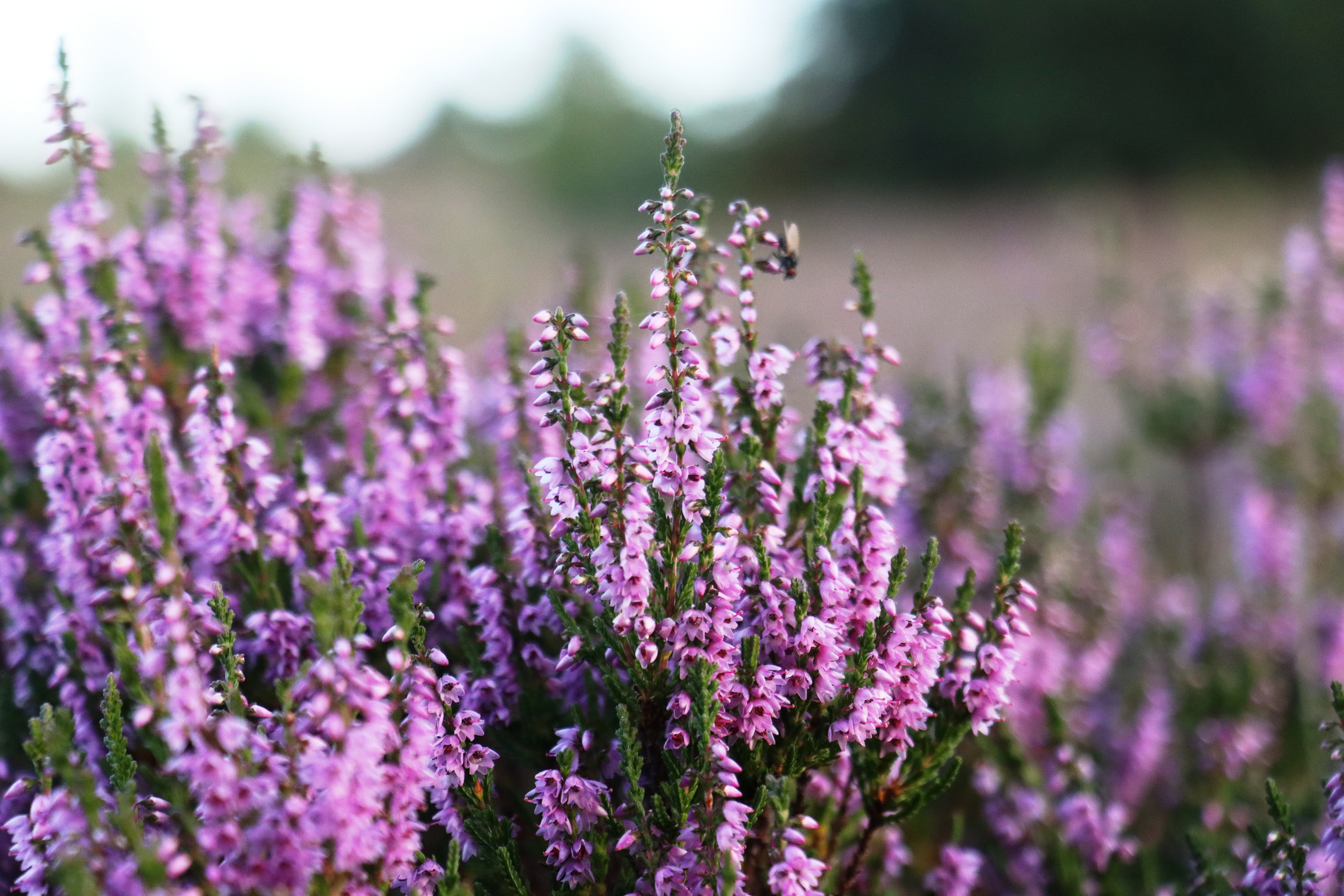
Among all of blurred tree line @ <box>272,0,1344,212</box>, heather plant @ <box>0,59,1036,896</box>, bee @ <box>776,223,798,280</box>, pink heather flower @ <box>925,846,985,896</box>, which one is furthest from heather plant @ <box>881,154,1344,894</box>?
blurred tree line @ <box>272,0,1344,212</box>

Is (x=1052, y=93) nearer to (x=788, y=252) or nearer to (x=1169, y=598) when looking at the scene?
(x=1169, y=598)

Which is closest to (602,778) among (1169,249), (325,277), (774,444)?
(774,444)

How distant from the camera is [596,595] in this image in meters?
2.86

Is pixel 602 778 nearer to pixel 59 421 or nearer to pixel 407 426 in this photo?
pixel 407 426

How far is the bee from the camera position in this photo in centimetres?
317

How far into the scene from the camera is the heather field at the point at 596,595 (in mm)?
2443

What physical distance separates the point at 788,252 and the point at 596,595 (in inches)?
50.7

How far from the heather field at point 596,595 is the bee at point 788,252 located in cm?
2

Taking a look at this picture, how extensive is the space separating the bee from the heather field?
2cm

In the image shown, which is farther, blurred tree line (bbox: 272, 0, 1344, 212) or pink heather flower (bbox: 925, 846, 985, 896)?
blurred tree line (bbox: 272, 0, 1344, 212)

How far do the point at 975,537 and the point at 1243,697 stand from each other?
1730 mm

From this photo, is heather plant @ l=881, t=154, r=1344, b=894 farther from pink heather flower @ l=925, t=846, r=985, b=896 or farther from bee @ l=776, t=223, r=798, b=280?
bee @ l=776, t=223, r=798, b=280

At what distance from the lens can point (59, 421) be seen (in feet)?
10.8

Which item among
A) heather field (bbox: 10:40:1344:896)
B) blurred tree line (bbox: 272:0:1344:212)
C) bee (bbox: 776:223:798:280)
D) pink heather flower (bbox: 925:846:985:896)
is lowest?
pink heather flower (bbox: 925:846:985:896)
